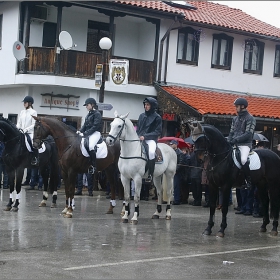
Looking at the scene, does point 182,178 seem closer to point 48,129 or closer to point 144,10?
point 48,129

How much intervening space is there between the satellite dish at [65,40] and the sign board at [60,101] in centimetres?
261

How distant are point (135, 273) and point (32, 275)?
4.79 ft

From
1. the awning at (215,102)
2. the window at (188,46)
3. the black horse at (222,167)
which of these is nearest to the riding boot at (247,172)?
the black horse at (222,167)

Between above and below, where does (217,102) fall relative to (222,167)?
above

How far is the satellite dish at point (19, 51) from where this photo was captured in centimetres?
2461

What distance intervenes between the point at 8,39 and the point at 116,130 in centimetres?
1503

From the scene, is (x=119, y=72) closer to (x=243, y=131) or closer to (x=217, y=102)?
(x=217, y=102)

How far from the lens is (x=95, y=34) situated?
28.1 metres

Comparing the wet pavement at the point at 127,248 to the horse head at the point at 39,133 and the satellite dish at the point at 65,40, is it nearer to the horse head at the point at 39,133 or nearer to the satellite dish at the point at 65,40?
the horse head at the point at 39,133

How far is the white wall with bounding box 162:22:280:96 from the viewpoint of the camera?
2814cm

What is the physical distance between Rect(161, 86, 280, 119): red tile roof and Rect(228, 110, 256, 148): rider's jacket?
10520mm

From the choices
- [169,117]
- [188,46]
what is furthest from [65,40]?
[188,46]

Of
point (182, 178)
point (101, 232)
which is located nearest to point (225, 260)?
point (101, 232)

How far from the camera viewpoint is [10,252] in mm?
10047
